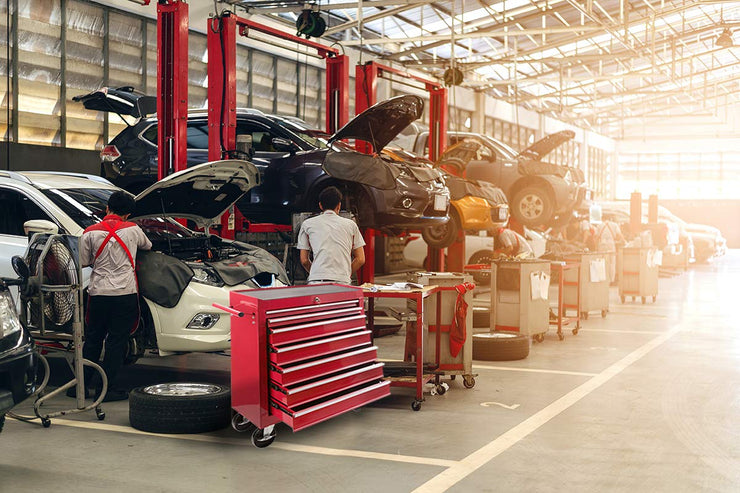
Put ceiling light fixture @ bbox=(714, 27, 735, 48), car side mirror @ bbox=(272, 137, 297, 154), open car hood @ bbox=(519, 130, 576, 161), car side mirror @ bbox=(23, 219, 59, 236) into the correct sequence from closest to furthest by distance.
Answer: car side mirror @ bbox=(23, 219, 59, 236), car side mirror @ bbox=(272, 137, 297, 154), open car hood @ bbox=(519, 130, 576, 161), ceiling light fixture @ bbox=(714, 27, 735, 48)

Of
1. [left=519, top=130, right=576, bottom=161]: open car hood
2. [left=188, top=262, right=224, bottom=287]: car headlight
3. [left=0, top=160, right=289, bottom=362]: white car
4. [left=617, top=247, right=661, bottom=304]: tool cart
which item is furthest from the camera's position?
[left=519, top=130, right=576, bottom=161]: open car hood

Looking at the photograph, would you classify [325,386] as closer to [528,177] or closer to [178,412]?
[178,412]

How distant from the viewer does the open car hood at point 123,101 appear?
9.30 m

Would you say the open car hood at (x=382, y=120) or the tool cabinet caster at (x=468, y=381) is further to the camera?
the open car hood at (x=382, y=120)

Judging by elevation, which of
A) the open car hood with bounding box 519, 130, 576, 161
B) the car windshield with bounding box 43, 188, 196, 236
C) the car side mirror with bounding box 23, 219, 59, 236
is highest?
the open car hood with bounding box 519, 130, 576, 161

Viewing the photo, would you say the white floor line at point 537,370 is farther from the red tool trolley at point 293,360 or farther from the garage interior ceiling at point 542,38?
the garage interior ceiling at point 542,38

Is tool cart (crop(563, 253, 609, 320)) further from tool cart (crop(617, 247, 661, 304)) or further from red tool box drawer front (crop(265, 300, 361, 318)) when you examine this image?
red tool box drawer front (crop(265, 300, 361, 318))

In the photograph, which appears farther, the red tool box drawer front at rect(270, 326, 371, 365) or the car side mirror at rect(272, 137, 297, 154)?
the car side mirror at rect(272, 137, 297, 154)

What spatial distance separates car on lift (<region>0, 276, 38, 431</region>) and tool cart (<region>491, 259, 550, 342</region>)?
549 cm

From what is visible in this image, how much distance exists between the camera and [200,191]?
22.9 ft

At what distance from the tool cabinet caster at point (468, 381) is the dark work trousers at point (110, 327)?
2714 mm

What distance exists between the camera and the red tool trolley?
4.78 metres

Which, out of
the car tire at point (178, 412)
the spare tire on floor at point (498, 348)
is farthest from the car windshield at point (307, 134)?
the car tire at point (178, 412)

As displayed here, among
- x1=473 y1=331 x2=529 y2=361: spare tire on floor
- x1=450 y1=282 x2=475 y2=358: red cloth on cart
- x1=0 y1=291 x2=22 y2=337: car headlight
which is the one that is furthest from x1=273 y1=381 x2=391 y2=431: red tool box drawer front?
x1=473 y1=331 x2=529 y2=361: spare tire on floor
